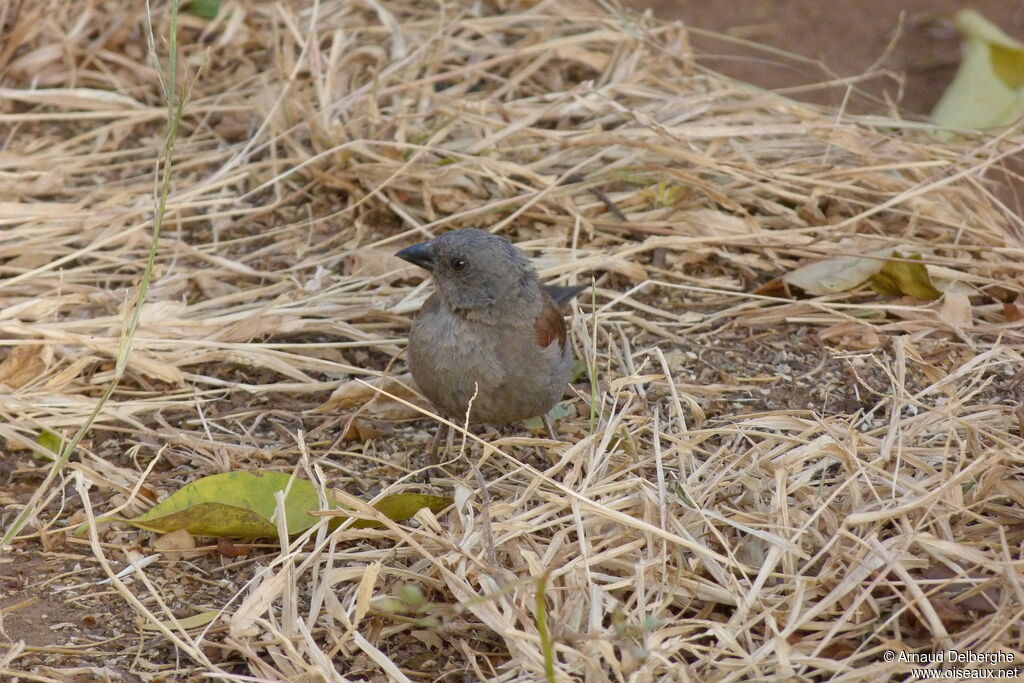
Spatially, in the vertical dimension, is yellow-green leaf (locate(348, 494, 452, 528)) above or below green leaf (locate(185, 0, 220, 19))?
below

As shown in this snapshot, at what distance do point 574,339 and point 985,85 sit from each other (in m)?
2.62

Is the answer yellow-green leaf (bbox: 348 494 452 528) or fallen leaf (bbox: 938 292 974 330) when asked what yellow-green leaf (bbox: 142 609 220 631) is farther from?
fallen leaf (bbox: 938 292 974 330)

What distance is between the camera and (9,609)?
287 cm

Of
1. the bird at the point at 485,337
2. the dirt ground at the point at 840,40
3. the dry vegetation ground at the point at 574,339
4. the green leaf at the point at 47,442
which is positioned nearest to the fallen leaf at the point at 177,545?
the dry vegetation ground at the point at 574,339

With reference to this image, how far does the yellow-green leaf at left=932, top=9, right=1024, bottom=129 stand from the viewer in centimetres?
526

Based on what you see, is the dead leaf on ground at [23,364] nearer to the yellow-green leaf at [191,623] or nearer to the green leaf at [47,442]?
Result: the green leaf at [47,442]

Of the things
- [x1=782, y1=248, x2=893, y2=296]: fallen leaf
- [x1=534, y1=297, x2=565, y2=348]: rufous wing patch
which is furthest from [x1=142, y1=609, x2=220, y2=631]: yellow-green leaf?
[x1=782, y1=248, x2=893, y2=296]: fallen leaf

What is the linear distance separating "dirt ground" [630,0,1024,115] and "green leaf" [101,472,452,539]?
3.54 meters

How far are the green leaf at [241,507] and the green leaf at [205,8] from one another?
311 centimetres

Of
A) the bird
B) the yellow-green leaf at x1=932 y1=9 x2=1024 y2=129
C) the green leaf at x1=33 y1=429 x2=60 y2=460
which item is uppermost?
the yellow-green leaf at x1=932 y1=9 x2=1024 y2=129

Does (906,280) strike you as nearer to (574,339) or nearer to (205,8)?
(574,339)

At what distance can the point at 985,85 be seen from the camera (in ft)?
17.7

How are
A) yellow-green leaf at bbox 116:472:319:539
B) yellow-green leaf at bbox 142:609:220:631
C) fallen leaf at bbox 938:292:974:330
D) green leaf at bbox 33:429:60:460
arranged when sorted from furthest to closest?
fallen leaf at bbox 938:292:974:330 → green leaf at bbox 33:429:60:460 → yellow-green leaf at bbox 116:472:319:539 → yellow-green leaf at bbox 142:609:220:631

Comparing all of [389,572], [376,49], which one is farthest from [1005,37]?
[389,572]
